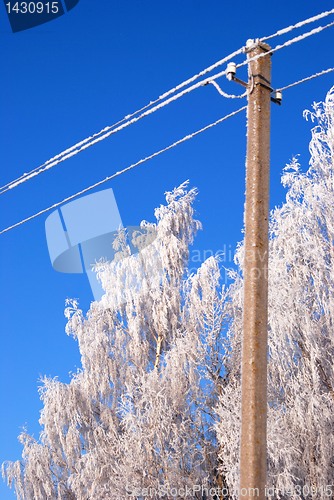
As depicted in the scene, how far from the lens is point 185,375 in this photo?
647 inches

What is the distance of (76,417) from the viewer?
18828 millimetres

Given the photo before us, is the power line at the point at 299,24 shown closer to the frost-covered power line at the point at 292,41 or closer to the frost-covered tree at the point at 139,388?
the frost-covered power line at the point at 292,41

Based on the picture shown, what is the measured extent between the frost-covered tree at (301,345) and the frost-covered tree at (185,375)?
0.9 inches

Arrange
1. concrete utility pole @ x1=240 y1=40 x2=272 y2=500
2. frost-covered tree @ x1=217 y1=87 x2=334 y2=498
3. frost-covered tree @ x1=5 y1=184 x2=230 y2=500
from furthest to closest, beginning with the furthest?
frost-covered tree @ x1=5 y1=184 x2=230 y2=500 < frost-covered tree @ x1=217 y1=87 x2=334 y2=498 < concrete utility pole @ x1=240 y1=40 x2=272 y2=500

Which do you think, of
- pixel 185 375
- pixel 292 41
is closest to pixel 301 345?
pixel 185 375

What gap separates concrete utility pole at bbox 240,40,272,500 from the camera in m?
5.09

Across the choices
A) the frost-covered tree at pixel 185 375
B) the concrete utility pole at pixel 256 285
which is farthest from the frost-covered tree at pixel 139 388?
the concrete utility pole at pixel 256 285

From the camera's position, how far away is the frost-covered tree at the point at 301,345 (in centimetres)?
1237

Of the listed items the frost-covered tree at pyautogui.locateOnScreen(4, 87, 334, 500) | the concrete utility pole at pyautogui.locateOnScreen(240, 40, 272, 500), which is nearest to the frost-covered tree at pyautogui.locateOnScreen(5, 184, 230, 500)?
the frost-covered tree at pyautogui.locateOnScreen(4, 87, 334, 500)

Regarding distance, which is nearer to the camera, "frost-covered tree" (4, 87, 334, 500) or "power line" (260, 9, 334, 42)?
"power line" (260, 9, 334, 42)

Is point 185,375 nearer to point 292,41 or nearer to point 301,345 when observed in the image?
point 301,345

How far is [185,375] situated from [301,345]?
3.87 m

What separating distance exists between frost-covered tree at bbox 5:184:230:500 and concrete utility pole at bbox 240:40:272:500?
10.4m

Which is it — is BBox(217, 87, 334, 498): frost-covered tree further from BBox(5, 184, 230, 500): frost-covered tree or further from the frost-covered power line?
the frost-covered power line
